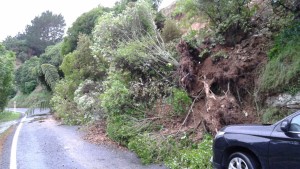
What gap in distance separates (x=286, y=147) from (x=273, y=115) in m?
3.10

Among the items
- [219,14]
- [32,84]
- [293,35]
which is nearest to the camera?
[293,35]

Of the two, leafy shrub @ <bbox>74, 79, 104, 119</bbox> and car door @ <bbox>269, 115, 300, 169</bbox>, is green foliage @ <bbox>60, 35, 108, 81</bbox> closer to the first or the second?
leafy shrub @ <bbox>74, 79, 104, 119</bbox>

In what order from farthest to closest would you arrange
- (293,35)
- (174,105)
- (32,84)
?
(32,84)
(174,105)
(293,35)

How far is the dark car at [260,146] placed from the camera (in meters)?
4.96

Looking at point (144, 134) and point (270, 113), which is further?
point (144, 134)

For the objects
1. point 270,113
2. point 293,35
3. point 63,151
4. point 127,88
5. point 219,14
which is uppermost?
point 219,14

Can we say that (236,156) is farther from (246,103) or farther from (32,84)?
(32,84)

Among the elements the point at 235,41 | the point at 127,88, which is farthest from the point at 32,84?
the point at 235,41

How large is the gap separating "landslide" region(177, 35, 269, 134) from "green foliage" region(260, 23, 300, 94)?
1.84ft

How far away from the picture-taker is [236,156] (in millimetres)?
5895

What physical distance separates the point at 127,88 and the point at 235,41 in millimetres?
4473

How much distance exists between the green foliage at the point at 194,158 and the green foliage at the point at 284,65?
7.01ft

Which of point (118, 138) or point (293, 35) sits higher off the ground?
point (293, 35)

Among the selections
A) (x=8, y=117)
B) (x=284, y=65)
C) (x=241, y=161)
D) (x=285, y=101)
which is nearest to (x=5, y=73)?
(x=8, y=117)
